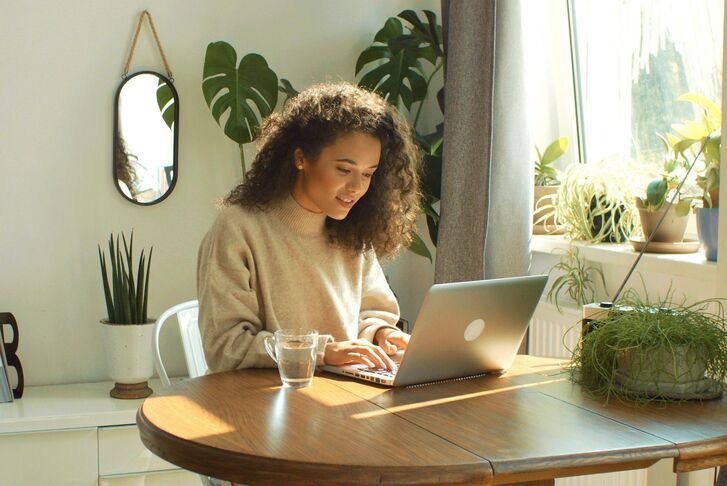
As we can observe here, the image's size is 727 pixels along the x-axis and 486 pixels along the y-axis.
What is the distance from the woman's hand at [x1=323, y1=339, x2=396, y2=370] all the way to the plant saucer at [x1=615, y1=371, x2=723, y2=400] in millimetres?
457

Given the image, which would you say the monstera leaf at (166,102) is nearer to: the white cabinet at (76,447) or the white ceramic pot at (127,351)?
the white ceramic pot at (127,351)

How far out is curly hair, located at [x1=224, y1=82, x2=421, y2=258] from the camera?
2.12 meters

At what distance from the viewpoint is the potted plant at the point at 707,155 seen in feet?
7.82

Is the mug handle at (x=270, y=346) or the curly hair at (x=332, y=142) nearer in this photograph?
the mug handle at (x=270, y=346)

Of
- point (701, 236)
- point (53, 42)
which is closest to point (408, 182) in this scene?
point (701, 236)

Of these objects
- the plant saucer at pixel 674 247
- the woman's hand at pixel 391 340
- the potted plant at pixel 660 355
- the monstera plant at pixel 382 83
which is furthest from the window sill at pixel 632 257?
the woman's hand at pixel 391 340

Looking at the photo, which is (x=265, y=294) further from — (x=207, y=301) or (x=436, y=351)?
(x=436, y=351)

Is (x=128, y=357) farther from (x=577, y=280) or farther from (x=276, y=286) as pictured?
(x=577, y=280)

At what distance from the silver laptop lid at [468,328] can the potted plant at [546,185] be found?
53.4 inches

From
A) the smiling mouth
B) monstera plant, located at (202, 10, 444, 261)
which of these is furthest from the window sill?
the smiling mouth

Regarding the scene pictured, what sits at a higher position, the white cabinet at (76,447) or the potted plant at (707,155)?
the potted plant at (707,155)

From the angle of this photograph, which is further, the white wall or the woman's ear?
the white wall

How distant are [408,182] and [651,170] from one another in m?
0.82

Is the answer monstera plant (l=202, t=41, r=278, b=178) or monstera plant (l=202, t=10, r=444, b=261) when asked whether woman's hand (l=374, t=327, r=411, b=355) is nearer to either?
monstera plant (l=202, t=10, r=444, b=261)
